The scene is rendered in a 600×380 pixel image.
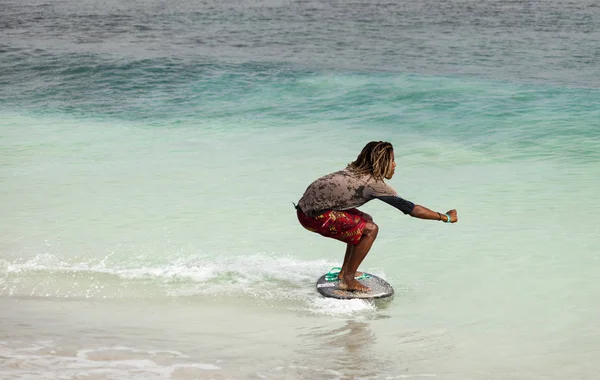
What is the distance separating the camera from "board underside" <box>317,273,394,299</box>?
6.27m

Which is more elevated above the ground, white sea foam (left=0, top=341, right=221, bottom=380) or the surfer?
the surfer

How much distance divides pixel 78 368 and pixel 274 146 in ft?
28.3

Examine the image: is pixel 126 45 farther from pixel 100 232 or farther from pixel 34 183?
pixel 100 232

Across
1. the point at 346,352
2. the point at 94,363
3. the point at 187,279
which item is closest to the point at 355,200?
the point at 346,352

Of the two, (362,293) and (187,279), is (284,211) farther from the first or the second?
(362,293)

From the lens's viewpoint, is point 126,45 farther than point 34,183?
Yes

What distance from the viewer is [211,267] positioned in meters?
7.26

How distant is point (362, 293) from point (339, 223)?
24.3 inches

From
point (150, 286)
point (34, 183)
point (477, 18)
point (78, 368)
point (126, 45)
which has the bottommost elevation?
point (78, 368)

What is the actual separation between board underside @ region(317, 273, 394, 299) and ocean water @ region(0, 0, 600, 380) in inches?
2.7

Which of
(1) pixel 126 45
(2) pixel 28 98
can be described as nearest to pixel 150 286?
(2) pixel 28 98

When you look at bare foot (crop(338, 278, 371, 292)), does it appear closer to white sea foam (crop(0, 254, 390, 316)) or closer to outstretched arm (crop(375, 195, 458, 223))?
white sea foam (crop(0, 254, 390, 316))

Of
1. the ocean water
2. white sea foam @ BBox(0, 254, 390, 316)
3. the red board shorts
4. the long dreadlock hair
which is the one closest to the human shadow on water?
the ocean water

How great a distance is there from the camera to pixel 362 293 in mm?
6301
